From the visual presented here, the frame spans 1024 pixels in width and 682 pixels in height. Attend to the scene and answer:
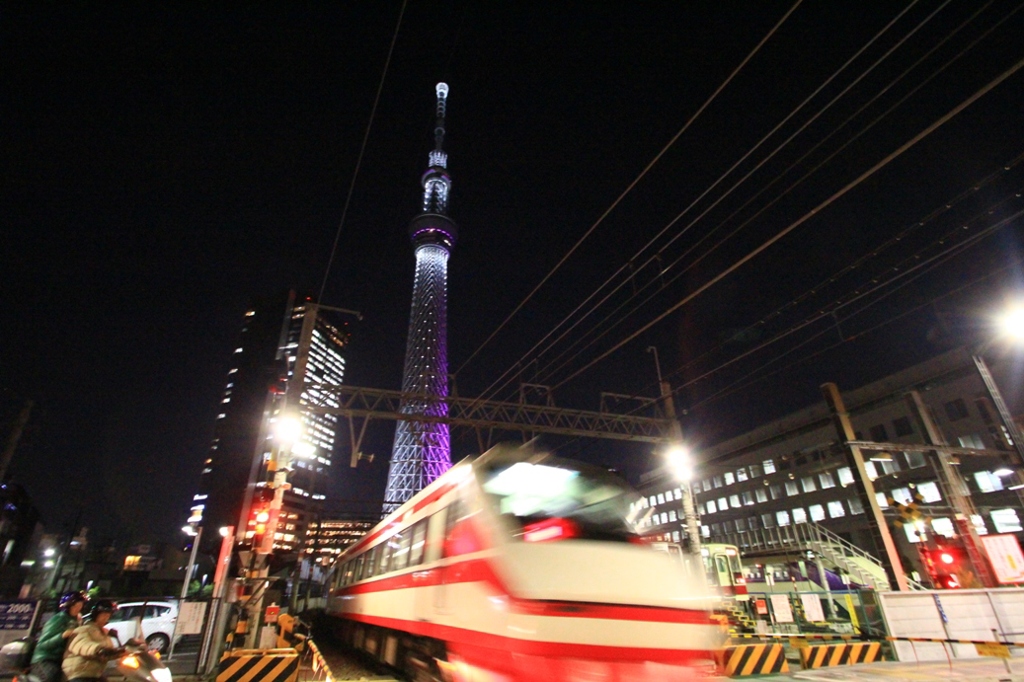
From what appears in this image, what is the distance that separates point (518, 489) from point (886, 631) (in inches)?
371

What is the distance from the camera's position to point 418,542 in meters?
7.04

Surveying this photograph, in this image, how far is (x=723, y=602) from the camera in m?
15.2

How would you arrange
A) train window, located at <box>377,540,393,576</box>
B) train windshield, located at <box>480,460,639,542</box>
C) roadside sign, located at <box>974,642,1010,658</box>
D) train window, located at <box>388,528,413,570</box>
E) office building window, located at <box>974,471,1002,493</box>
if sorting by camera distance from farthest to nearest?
office building window, located at <box>974,471,1002,493</box> < train window, located at <box>377,540,393,576</box> < train window, located at <box>388,528,413,570</box> < roadside sign, located at <box>974,642,1010,658</box> < train windshield, located at <box>480,460,639,542</box>

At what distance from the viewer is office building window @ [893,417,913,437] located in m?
33.1

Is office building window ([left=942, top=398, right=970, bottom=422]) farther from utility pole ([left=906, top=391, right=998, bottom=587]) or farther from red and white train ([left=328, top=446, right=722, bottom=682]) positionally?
red and white train ([left=328, top=446, right=722, bottom=682])

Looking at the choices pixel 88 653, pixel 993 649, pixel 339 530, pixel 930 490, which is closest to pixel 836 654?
pixel 993 649

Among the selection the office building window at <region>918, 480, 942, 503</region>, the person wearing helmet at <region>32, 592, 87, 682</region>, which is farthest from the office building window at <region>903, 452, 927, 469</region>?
the person wearing helmet at <region>32, 592, 87, 682</region>

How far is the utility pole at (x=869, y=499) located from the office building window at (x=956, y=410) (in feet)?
75.8

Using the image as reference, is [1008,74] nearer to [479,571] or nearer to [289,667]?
[479,571]

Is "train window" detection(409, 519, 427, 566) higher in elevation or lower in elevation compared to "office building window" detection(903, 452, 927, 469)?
lower

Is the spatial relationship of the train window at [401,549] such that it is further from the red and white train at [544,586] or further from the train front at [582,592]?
the train front at [582,592]

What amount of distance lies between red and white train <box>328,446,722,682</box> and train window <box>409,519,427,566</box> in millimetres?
55

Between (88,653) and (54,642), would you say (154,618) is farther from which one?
(88,653)

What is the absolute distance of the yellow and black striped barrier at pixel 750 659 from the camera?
832 cm
